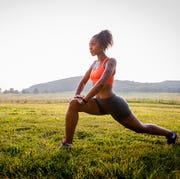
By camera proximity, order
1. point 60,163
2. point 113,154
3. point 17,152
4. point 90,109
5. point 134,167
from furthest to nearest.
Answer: point 90,109 < point 17,152 < point 113,154 < point 60,163 < point 134,167

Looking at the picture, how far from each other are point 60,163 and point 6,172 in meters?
0.76

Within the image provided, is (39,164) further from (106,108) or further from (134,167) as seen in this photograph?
(106,108)

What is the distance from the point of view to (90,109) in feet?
15.4

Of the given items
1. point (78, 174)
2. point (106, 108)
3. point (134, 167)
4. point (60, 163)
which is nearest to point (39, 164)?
point (60, 163)

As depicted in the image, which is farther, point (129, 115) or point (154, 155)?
point (129, 115)

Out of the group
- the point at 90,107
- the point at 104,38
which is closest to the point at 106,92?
the point at 90,107

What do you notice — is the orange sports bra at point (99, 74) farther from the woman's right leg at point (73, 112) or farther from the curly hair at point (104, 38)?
the woman's right leg at point (73, 112)

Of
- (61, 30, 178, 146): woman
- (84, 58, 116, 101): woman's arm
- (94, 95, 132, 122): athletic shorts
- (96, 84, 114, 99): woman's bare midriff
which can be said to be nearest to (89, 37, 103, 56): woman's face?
(61, 30, 178, 146): woman

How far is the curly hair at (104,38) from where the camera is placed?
14.7ft

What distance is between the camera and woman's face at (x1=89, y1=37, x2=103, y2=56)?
→ 4520 mm

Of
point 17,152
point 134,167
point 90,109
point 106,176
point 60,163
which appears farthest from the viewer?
point 90,109

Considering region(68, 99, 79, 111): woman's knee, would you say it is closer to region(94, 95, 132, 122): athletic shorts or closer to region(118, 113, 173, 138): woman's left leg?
region(94, 95, 132, 122): athletic shorts

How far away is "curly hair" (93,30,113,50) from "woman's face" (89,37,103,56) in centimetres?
6

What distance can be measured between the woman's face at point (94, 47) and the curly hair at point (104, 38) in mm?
56
